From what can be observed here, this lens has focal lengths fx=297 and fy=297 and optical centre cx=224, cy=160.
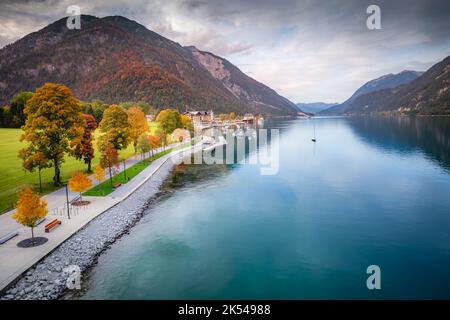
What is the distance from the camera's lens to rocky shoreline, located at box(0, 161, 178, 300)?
20484 mm

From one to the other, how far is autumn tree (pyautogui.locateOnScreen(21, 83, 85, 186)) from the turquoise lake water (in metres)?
16.6

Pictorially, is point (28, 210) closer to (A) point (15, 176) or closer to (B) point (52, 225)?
(B) point (52, 225)

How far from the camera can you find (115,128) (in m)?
62.5

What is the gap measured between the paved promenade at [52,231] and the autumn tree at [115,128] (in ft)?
59.0

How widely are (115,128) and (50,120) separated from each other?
2125 cm

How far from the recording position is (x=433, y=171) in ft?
216

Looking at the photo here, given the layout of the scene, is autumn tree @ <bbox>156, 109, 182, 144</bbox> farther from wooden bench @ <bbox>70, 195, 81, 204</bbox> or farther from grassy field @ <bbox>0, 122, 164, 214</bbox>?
wooden bench @ <bbox>70, 195, 81, 204</bbox>

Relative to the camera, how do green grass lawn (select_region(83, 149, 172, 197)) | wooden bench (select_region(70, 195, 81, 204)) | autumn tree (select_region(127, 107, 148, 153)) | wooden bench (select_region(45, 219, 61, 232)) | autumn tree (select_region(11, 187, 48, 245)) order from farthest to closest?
autumn tree (select_region(127, 107, 148, 153))
green grass lawn (select_region(83, 149, 172, 197))
wooden bench (select_region(70, 195, 81, 204))
wooden bench (select_region(45, 219, 61, 232))
autumn tree (select_region(11, 187, 48, 245))

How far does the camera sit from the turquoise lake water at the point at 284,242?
76.0 feet

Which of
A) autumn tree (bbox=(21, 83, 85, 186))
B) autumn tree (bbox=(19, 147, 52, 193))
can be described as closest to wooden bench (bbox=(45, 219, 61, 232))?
autumn tree (bbox=(19, 147, 52, 193))

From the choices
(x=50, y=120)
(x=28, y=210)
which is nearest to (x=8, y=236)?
(x=28, y=210)

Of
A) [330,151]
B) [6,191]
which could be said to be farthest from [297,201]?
[330,151]

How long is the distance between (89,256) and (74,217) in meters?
7.96

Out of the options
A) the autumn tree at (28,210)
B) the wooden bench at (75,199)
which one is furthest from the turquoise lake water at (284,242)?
the wooden bench at (75,199)
